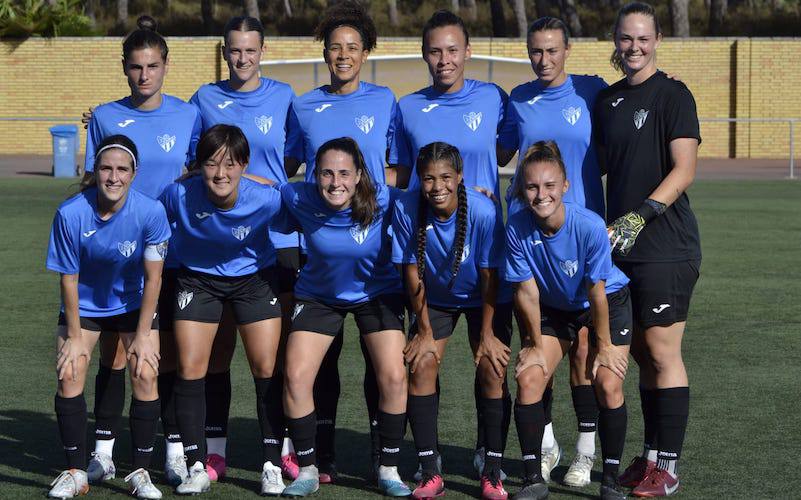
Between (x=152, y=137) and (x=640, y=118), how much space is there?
7.32ft

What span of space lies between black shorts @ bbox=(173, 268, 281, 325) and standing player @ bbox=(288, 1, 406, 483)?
0.44 m

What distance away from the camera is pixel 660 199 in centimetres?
518

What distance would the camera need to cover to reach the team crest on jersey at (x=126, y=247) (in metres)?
5.28

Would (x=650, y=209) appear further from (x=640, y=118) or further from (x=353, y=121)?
(x=353, y=121)

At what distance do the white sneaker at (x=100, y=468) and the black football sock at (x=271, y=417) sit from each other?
28.2 inches

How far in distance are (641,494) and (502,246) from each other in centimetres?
125

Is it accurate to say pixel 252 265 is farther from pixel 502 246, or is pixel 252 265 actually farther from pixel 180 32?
pixel 180 32

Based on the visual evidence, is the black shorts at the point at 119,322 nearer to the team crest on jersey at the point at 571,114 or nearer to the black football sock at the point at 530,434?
the black football sock at the point at 530,434

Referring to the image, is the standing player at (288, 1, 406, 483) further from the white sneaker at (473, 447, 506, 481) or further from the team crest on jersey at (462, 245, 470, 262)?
the team crest on jersey at (462, 245, 470, 262)

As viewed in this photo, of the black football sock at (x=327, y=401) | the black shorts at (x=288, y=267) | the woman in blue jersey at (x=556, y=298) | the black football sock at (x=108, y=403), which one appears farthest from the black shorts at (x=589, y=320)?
the black football sock at (x=108, y=403)

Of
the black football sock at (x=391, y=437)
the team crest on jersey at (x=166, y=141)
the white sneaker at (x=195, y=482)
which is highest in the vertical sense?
the team crest on jersey at (x=166, y=141)

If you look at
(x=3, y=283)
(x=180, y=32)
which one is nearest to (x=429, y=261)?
(x=3, y=283)

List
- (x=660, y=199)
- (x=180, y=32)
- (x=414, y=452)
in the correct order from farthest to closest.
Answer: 1. (x=180, y=32)
2. (x=414, y=452)
3. (x=660, y=199)

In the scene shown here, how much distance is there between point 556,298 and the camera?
17.2 feet
